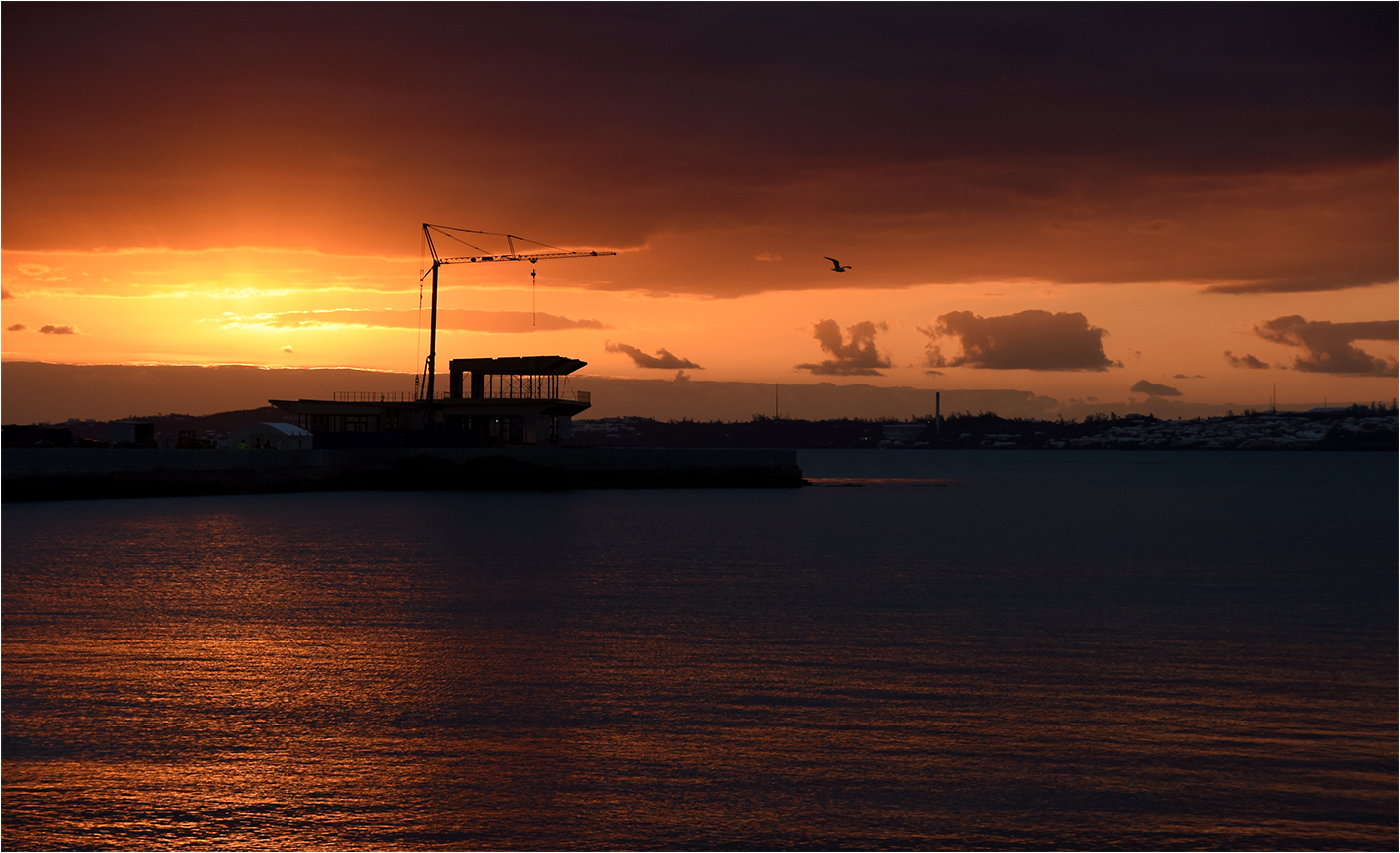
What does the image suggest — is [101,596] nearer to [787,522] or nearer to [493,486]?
[787,522]

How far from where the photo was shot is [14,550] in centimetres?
3900

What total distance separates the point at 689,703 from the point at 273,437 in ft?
260

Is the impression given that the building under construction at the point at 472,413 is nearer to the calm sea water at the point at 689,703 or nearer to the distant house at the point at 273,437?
the distant house at the point at 273,437

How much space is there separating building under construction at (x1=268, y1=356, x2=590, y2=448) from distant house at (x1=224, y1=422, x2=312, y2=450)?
2.44 m

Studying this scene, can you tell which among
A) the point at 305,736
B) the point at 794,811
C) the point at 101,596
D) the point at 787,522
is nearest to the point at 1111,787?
the point at 794,811

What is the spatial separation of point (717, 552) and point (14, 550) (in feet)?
77.6

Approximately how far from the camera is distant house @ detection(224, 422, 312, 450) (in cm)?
8838

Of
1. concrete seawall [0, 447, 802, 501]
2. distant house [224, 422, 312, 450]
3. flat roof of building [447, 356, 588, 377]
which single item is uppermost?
flat roof of building [447, 356, 588, 377]

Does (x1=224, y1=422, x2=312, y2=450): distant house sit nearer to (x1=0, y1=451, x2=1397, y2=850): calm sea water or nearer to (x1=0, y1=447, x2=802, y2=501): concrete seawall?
(x1=0, y1=447, x2=802, y2=501): concrete seawall

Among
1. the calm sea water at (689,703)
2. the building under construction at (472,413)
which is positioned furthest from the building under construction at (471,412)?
the calm sea water at (689,703)

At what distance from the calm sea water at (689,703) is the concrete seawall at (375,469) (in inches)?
1247

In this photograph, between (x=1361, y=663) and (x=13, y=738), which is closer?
(x=13, y=738)

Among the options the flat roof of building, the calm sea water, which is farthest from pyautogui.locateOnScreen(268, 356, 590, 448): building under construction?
the calm sea water

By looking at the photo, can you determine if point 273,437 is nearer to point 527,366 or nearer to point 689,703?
point 527,366
